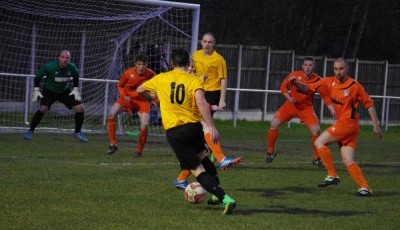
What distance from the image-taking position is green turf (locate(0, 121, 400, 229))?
30.1 feet

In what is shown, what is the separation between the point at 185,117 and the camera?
983 cm

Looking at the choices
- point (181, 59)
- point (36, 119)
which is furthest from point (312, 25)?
point (181, 59)

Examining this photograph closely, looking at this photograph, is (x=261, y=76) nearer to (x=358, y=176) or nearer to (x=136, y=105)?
(x=136, y=105)

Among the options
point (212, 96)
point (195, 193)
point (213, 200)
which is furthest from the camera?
point (212, 96)

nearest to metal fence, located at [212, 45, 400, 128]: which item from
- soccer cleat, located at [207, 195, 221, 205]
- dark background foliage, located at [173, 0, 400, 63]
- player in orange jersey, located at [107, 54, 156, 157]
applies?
dark background foliage, located at [173, 0, 400, 63]

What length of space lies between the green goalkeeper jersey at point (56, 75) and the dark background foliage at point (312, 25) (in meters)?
11.5

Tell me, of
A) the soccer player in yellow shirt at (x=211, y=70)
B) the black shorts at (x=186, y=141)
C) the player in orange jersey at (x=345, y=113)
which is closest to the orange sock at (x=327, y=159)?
the player in orange jersey at (x=345, y=113)

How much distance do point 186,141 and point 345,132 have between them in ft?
10.1

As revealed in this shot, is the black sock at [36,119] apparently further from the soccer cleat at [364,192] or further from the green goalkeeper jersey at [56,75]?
the soccer cleat at [364,192]

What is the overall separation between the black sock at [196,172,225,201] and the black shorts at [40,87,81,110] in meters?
9.51

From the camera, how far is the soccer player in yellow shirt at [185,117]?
9672 millimetres

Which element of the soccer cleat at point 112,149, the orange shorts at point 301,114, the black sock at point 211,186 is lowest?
the soccer cleat at point 112,149

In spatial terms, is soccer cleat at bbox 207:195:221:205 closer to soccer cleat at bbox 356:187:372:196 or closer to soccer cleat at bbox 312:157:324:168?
soccer cleat at bbox 356:187:372:196

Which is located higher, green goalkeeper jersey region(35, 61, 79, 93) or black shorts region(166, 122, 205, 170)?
green goalkeeper jersey region(35, 61, 79, 93)
